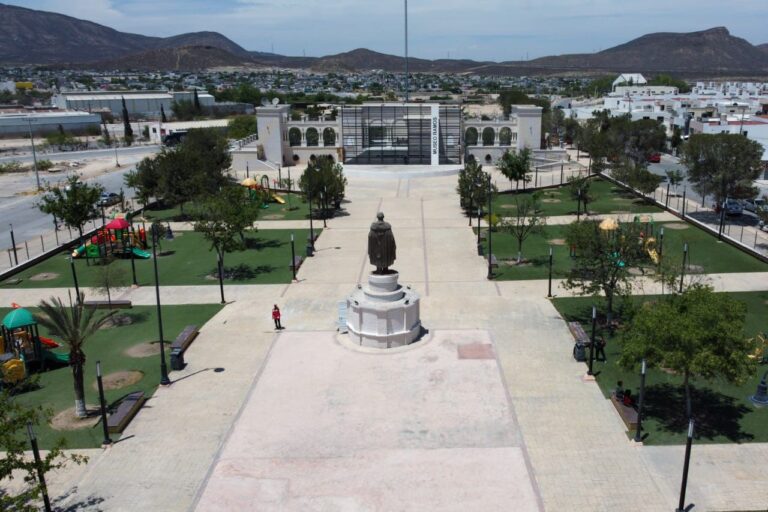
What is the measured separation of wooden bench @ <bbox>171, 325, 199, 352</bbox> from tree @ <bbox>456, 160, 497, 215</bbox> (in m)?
22.2

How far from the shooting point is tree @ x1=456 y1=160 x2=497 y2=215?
139 ft

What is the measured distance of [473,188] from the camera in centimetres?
4306

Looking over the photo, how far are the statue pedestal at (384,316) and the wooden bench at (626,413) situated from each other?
7518mm

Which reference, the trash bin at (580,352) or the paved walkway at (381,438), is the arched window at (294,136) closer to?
the paved walkway at (381,438)

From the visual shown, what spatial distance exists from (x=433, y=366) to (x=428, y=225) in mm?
22629

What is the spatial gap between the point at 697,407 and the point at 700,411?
243mm

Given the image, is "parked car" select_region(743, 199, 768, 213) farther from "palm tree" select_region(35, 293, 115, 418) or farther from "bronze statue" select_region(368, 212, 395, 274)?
"palm tree" select_region(35, 293, 115, 418)

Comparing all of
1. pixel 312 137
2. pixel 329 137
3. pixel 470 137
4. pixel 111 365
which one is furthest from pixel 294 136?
pixel 111 365

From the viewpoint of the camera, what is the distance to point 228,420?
60.3 feet

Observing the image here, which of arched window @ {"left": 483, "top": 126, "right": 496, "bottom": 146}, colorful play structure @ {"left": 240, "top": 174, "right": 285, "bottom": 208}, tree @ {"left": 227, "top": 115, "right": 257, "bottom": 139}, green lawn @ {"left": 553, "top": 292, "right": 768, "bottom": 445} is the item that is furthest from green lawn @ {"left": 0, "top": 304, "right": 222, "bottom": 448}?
tree @ {"left": 227, "top": 115, "right": 257, "bottom": 139}

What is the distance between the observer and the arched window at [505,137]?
7256 centimetres

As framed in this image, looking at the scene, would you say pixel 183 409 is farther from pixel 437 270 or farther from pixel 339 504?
pixel 437 270

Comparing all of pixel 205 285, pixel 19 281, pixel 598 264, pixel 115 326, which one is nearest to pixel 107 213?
pixel 19 281

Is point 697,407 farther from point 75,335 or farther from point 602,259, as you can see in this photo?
point 75,335
